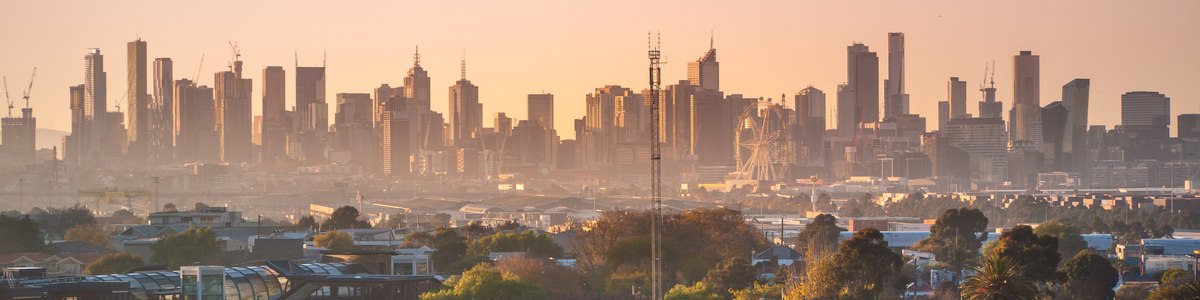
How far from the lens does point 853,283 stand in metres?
64.5

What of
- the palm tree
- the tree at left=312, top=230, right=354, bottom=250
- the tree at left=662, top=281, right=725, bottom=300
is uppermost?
the palm tree

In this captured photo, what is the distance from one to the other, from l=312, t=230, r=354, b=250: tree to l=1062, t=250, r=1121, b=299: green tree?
33.4 metres

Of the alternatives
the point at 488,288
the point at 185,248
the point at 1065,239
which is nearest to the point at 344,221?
the point at 185,248

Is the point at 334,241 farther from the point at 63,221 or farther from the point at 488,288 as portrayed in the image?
the point at 63,221

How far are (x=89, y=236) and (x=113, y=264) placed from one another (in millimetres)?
31713

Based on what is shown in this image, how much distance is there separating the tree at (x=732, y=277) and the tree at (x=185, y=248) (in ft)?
75.5

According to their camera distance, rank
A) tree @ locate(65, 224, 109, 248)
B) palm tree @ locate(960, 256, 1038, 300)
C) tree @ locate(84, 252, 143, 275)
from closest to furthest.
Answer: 1. palm tree @ locate(960, 256, 1038, 300)
2. tree @ locate(84, 252, 143, 275)
3. tree @ locate(65, 224, 109, 248)

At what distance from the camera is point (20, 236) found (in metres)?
99.4

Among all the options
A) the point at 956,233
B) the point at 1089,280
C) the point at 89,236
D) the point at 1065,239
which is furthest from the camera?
the point at 89,236

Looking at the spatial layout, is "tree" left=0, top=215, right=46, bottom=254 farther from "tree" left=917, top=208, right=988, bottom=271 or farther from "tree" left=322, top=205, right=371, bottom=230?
"tree" left=917, top=208, right=988, bottom=271

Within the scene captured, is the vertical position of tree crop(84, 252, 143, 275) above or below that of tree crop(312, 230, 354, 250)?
below

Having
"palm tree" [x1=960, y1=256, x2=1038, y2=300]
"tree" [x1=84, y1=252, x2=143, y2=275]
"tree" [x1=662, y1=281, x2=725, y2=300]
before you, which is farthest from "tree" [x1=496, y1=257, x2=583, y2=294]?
"palm tree" [x1=960, y1=256, x2=1038, y2=300]

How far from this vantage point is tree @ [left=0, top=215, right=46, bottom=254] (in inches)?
3807

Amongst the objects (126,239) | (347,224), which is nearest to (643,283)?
(126,239)
